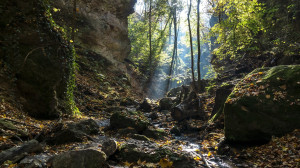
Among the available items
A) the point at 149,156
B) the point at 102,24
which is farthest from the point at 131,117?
the point at 102,24

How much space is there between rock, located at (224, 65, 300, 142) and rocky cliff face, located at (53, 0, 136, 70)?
18.0m

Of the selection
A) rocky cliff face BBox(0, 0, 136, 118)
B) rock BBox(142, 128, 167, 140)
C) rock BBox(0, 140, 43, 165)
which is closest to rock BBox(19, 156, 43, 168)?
rock BBox(0, 140, 43, 165)

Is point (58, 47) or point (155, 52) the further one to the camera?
point (155, 52)

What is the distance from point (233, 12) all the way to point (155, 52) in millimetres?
18161

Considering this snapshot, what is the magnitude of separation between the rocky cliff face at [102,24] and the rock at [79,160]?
1774 centimetres

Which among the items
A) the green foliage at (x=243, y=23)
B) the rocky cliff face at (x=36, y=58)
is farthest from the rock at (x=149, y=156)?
the green foliage at (x=243, y=23)

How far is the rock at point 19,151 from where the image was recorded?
4.14 metres

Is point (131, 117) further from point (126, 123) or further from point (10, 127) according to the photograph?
point (10, 127)

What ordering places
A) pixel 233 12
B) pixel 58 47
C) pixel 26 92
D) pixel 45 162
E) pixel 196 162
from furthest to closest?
pixel 233 12, pixel 58 47, pixel 26 92, pixel 196 162, pixel 45 162

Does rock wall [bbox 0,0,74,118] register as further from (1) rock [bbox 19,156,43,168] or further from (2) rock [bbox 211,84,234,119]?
(2) rock [bbox 211,84,234,119]

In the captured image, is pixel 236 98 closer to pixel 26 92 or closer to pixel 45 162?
pixel 45 162

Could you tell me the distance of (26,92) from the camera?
7969 mm

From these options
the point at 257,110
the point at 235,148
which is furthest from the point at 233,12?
the point at 235,148

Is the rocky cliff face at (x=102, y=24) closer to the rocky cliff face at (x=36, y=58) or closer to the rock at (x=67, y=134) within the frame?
the rocky cliff face at (x=36, y=58)
